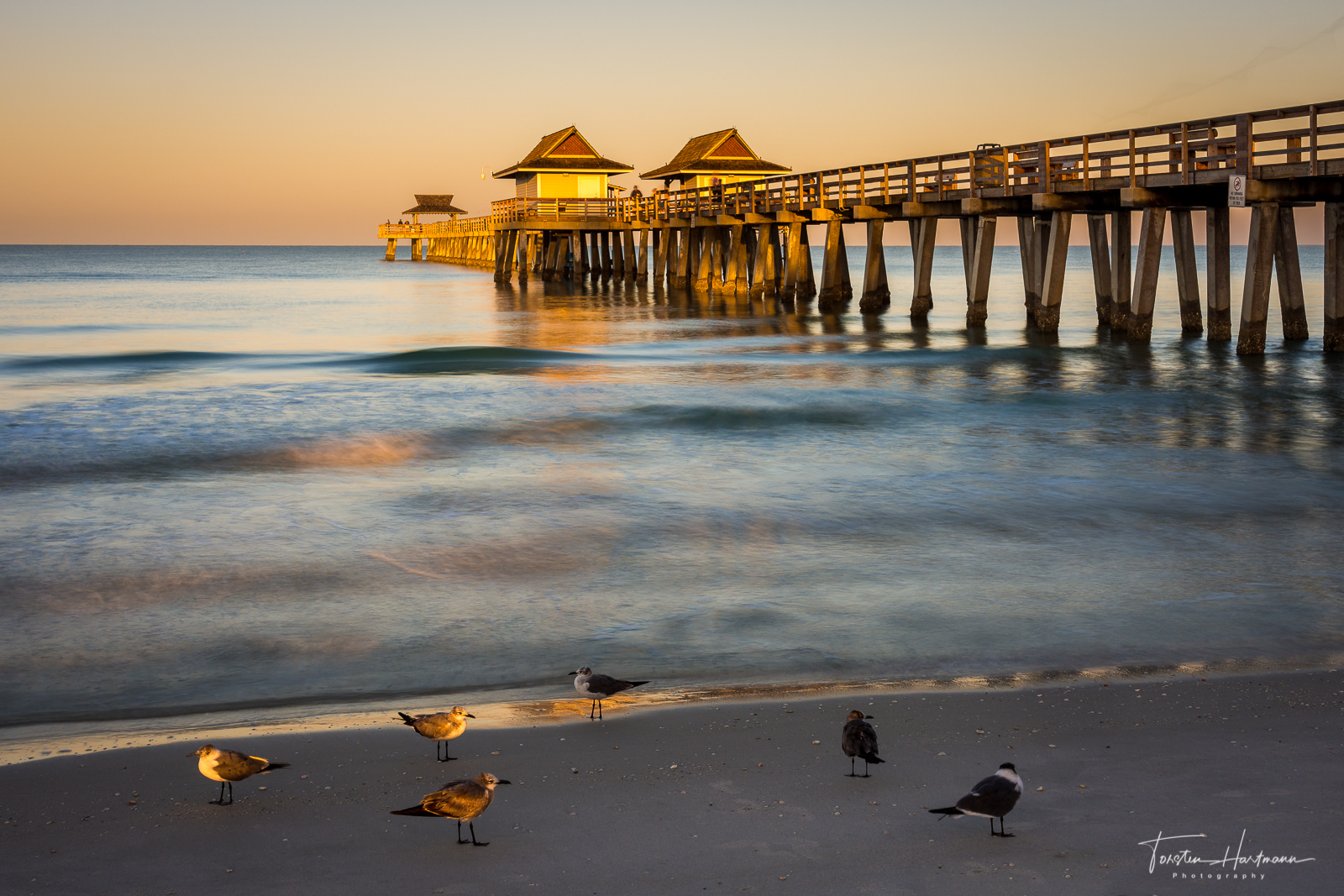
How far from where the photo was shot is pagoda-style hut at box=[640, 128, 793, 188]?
50.9 m

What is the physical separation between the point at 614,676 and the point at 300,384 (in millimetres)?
16422

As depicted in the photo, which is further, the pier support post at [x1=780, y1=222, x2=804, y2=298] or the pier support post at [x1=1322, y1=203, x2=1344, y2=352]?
the pier support post at [x1=780, y1=222, x2=804, y2=298]

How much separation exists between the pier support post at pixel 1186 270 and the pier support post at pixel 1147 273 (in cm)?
28

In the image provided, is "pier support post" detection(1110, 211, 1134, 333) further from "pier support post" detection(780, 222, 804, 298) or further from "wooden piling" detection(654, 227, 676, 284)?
"wooden piling" detection(654, 227, 676, 284)

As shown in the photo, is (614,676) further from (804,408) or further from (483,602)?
(804,408)

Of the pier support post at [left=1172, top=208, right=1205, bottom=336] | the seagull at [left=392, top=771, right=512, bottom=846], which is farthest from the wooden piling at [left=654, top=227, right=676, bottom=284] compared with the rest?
Result: the seagull at [left=392, top=771, right=512, bottom=846]

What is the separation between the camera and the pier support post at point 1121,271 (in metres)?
22.8

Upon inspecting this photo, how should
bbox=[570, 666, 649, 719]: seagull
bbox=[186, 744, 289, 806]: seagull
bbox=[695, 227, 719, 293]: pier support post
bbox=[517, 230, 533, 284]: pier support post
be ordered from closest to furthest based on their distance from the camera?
bbox=[186, 744, 289, 806]: seagull → bbox=[570, 666, 649, 719]: seagull → bbox=[695, 227, 719, 293]: pier support post → bbox=[517, 230, 533, 284]: pier support post

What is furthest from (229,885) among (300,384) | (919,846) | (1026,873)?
(300,384)

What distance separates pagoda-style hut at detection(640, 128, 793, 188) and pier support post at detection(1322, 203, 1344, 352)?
33.1 meters

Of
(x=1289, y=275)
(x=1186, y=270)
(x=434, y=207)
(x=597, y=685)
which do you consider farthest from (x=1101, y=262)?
(x=434, y=207)

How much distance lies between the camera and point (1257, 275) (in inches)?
734

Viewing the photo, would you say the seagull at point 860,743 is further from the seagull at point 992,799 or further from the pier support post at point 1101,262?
the pier support post at point 1101,262

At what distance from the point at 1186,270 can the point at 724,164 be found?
30703 mm
